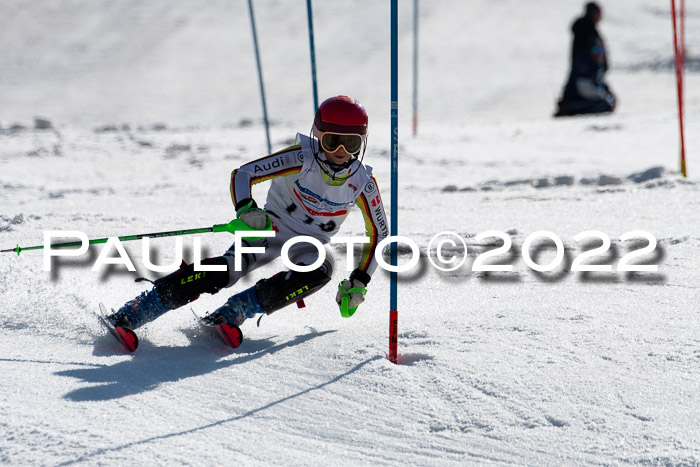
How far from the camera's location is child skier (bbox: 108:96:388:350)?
12.3 feet

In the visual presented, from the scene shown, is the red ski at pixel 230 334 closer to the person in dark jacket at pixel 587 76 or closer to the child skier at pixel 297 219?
the child skier at pixel 297 219

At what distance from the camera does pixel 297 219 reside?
418 cm

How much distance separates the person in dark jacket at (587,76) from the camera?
1528 centimetres

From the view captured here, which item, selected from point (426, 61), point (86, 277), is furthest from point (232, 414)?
point (426, 61)

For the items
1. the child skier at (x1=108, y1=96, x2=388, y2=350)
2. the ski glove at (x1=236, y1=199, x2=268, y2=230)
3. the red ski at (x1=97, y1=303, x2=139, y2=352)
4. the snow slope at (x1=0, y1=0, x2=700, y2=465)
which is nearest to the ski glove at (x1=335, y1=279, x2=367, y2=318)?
the child skier at (x1=108, y1=96, x2=388, y2=350)

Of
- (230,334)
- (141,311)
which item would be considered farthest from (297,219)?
(141,311)

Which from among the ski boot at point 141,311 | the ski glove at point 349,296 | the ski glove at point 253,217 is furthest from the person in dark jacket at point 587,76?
the ski boot at point 141,311

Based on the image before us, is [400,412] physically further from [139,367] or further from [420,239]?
[420,239]

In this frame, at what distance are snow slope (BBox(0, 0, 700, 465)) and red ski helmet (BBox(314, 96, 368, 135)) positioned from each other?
3.37ft

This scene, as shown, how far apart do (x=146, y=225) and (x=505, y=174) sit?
4.51 m

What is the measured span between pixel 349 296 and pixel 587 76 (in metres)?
13.1

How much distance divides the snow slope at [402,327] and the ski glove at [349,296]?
19 cm

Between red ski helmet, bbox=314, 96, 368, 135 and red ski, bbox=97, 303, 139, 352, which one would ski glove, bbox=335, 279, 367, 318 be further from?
red ski, bbox=97, 303, 139, 352

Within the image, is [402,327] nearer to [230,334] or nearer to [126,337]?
[230,334]
